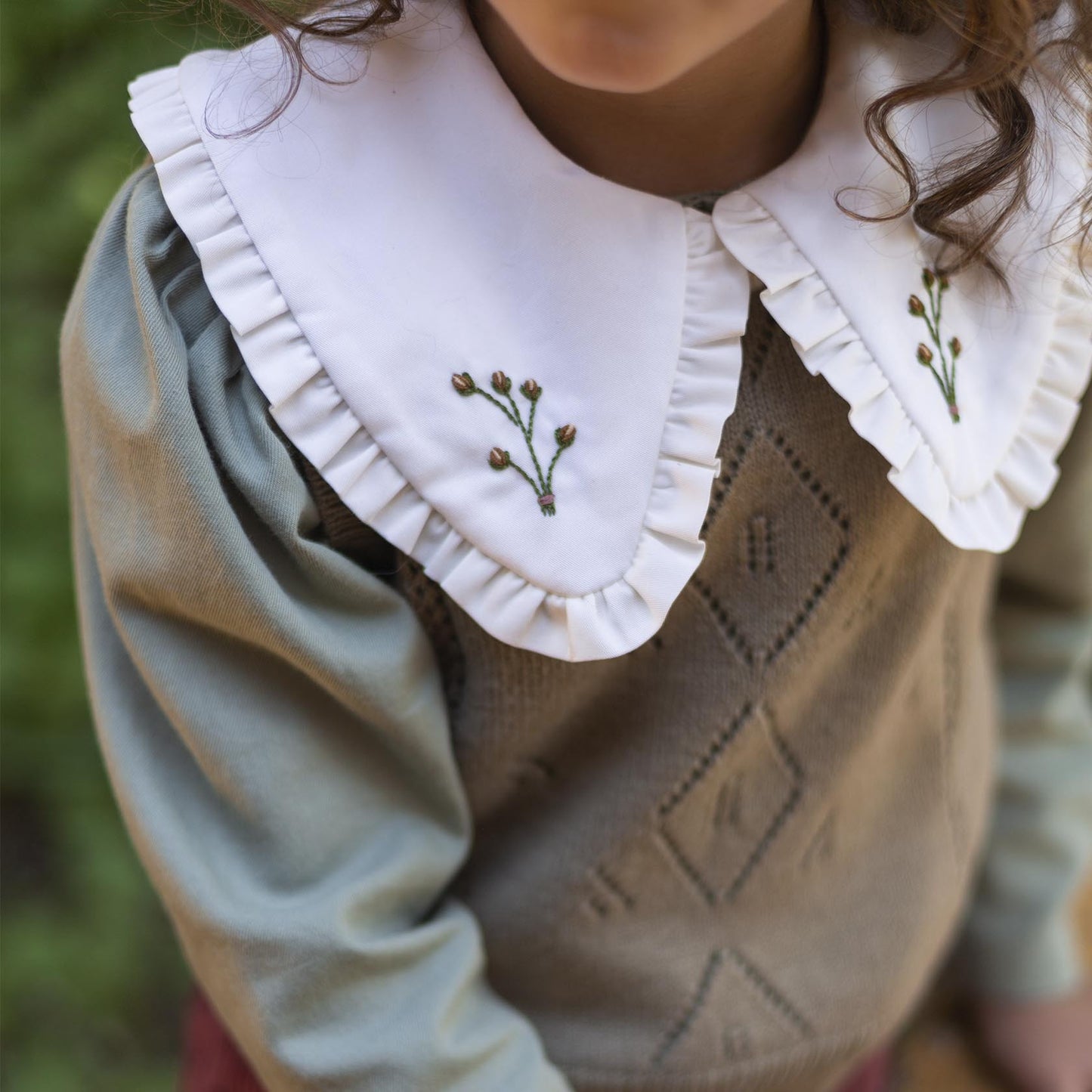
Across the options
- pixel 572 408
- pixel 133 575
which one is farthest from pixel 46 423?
pixel 572 408

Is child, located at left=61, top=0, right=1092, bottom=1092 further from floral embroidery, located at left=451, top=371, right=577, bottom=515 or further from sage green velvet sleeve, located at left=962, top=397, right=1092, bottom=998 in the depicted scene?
sage green velvet sleeve, located at left=962, top=397, right=1092, bottom=998

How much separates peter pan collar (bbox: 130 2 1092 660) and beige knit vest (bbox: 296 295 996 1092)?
0.20 feet

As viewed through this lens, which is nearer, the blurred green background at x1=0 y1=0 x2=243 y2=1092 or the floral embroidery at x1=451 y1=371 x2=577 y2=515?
the floral embroidery at x1=451 y1=371 x2=577 y2=515

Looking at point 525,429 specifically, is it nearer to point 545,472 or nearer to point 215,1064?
point 545,472

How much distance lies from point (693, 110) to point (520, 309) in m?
0.16

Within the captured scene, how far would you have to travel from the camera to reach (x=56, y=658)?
1165 millimetres

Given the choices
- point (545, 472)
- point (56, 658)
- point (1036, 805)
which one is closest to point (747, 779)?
point (545, 472)

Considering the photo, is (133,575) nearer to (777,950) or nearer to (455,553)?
(455,553)

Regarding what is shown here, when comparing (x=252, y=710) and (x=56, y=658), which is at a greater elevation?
(x=252, y=710)

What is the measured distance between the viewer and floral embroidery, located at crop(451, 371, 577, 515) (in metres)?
0.55

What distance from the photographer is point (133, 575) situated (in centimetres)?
56

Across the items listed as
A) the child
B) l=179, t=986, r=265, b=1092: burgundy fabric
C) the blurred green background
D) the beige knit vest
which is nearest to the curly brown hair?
the child

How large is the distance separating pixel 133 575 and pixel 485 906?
345 mm

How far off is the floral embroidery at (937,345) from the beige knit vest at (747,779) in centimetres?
6
